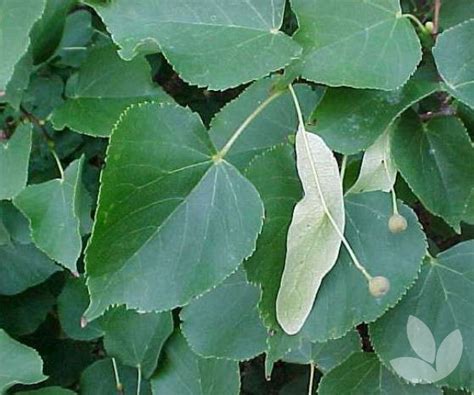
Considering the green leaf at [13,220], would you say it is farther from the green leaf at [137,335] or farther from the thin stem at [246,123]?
the thin stem at [246,123]

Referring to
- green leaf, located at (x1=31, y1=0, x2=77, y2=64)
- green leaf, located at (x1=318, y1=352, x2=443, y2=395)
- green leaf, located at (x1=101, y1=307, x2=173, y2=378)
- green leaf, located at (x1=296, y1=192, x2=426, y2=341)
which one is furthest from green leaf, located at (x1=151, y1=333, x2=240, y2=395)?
green leaf, located at (x1=31, y1=0, x2=77, y2=64)

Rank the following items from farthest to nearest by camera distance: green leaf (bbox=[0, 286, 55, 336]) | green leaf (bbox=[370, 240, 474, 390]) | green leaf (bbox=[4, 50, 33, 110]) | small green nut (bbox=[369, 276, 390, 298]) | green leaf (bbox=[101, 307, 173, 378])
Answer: green leaf (bbox=[0, 286, 55, 336])
green leaf (bbox=[101, 307, 173, 378])
green leaf (bbox=[4, 50, 33, 110])
green leaf (bbox=[370, 240, 474, 390])
small green nut (bbox=[369, 276, 390, 298])

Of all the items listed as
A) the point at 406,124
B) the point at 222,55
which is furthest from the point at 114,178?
the point at 406,124

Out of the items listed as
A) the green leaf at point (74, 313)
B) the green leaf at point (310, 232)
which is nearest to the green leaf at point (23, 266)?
the green leaf at point (74, 313)

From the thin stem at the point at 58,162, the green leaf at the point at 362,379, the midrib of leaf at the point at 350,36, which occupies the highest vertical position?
the midrib of leaf at the point at 350,36

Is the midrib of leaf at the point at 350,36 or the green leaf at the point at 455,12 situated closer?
the midrib of leaf at the point at 350,36

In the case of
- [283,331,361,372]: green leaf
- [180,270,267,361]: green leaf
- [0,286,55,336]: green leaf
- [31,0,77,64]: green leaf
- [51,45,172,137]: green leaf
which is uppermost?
[31,0,77,64]: green leaf

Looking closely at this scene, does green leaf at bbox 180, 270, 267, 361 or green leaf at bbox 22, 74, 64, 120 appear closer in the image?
green leaf at bbox 180, 270, 267, 361

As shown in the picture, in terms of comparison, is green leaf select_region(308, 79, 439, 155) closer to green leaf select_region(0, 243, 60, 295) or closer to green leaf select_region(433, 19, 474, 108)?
green leaf select_region(433, 19, 474, 108)
